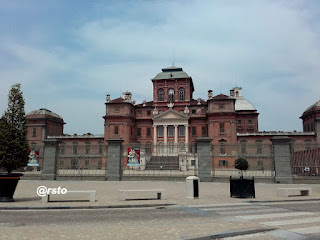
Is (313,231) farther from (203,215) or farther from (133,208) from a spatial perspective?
(133,208)

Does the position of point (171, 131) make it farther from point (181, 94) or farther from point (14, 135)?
point (14, 135)

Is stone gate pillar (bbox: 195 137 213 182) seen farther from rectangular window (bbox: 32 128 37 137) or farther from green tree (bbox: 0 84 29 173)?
rectangular window (bbox: 32 128 37 137)

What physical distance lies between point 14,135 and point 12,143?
41 centimetres

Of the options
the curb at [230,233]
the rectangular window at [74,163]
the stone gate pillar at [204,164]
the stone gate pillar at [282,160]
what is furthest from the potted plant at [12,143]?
the stone gate pillar at [282,160]

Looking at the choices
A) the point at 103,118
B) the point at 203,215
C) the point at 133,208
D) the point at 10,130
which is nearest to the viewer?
the point at 203,215

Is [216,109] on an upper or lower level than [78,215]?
upper

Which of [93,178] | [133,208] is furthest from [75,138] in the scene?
[133,208]

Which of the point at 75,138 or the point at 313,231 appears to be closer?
the point at 313,231

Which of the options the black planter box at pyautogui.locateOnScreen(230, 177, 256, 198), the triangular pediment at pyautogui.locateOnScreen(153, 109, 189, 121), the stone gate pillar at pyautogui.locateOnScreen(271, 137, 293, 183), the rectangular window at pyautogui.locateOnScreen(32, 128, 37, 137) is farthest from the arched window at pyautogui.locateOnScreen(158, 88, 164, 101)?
the black planter box at pyautogui.locateOnScreen(230, 177, 256, 198)

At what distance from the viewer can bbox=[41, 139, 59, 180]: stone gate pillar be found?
2278 centimetres

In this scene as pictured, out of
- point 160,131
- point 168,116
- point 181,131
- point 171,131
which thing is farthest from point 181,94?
point 160,131

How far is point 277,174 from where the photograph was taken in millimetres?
20078

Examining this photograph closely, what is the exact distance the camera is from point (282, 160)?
19969 millimetres

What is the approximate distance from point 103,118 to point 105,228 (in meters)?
53.7
